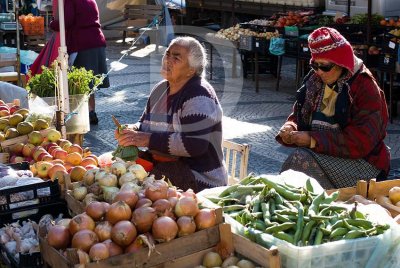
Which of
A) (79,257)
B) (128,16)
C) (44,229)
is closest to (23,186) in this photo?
(44,229)

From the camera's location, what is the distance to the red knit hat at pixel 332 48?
432 cm

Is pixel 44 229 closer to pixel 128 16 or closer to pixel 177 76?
pixel 177 76

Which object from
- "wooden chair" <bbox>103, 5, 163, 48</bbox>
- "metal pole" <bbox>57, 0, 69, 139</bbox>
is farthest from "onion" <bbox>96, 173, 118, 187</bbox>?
"wooden chair" <bbox>103, 5, 163, 48</bbox>

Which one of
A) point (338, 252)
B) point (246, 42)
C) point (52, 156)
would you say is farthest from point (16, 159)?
point (246, 42)

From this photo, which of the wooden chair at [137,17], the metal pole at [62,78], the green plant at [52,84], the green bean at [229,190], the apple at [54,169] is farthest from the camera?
the wooden chair at [137,17]

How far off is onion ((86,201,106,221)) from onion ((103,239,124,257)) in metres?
0.22

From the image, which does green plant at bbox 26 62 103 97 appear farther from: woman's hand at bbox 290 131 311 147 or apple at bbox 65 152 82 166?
woman's hand at bbox 290 131 311 147

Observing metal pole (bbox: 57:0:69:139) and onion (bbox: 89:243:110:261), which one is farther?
metal pole (bbox: 57:0:69:139)

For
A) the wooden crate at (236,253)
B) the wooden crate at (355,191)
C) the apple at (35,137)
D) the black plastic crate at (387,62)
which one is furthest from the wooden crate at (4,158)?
the black plastic crate at (387,62)

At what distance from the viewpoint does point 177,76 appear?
4.45 meters

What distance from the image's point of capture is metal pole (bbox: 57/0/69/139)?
551cm

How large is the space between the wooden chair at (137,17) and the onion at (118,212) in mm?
14162

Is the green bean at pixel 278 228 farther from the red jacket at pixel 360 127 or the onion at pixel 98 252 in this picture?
the red jacket at pixel 360 127

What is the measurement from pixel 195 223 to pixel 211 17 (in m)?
15.9
